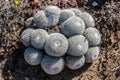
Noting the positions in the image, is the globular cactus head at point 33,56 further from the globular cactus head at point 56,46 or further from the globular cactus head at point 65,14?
the globular cactus head at point 65,14

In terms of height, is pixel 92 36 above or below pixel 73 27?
below

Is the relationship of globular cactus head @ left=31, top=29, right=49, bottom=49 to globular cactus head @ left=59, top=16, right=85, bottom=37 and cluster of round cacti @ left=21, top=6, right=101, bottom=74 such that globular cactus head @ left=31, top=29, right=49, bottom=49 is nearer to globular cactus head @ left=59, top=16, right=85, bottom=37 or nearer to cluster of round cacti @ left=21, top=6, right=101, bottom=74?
cluster of round cacti @ left=21, top=6, right=101, bottom=74

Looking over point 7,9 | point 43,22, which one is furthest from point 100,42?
point 7,9

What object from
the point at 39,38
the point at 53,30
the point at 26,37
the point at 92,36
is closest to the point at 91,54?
the point at 92,36

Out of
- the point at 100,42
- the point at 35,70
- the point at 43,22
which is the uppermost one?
the point at 43,22

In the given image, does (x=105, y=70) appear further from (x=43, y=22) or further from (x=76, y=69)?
(x=43, y=22)

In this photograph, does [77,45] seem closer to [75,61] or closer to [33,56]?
[75,61]
